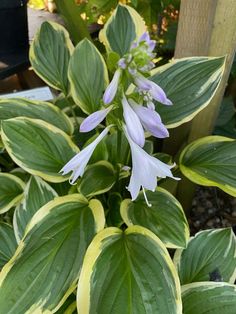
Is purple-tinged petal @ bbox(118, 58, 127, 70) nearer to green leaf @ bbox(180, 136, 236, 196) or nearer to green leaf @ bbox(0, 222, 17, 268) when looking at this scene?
green leaf @ bbox(180, 136, 236, 196)

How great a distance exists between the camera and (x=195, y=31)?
1.01 metres

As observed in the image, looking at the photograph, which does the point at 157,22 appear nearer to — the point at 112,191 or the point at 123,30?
the point at 123,30

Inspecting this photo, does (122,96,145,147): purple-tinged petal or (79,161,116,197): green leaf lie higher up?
(122,96,145,147): purple-tinged petal

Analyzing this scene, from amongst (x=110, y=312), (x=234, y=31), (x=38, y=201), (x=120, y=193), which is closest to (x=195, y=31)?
(x=234, y=31)

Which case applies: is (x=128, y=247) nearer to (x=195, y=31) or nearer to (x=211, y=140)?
(x=211, y=140)

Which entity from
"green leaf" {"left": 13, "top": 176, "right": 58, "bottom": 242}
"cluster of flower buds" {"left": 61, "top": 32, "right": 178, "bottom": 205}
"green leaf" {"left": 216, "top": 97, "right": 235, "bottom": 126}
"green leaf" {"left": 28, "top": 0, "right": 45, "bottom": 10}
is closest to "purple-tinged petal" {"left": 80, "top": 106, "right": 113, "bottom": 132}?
"cluster of flower buds" {"left": 61, "top": 32, "right": 178, "bottom": 205}

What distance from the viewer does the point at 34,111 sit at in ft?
3.54

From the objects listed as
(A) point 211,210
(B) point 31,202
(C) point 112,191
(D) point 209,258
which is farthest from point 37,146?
A: (A) point 211,210

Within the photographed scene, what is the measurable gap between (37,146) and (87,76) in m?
0.25

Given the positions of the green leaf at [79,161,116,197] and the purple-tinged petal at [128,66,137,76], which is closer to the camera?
the purple-tinged petal at [128,66,137,76]

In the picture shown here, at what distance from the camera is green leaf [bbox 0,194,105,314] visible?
2.40 feet

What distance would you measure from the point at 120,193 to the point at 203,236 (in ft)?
0.79

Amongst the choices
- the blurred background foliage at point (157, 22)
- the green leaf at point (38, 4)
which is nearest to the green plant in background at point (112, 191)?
the blurred background foliage at point (157, 22)

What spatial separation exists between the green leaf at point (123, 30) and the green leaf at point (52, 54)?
0.38 ft
